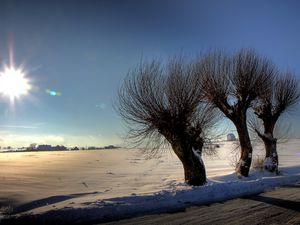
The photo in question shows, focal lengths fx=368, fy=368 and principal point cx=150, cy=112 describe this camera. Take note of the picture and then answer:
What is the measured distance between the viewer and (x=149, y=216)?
9.87m

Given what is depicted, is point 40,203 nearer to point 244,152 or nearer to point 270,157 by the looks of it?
point 244,152

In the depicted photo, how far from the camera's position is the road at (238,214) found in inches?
360

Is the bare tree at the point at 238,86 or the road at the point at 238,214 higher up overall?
the bare tree at the point at 238,86

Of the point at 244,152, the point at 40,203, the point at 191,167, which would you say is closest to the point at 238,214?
the point at 40,203

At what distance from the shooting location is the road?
9141mm

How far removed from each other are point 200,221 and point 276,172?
18.7m

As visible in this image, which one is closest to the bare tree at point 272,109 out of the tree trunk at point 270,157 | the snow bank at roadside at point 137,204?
the tree trunk at point 270,157

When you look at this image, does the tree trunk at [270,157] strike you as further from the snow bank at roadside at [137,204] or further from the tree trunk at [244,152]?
the snow bank at roadside at [137,204]

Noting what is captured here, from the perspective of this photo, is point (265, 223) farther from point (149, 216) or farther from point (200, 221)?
point (149, 216)

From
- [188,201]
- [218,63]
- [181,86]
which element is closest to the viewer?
[188,201]

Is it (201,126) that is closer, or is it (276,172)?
(201,126)

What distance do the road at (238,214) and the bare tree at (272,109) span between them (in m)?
13.7

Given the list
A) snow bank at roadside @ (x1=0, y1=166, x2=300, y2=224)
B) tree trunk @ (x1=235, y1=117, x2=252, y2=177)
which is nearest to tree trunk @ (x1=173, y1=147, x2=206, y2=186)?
snow bank at roadside @ (x1=0, y1=166, x2=300, y2=224)

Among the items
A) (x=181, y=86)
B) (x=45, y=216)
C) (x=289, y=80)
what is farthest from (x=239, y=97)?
(x=45, y=216)
